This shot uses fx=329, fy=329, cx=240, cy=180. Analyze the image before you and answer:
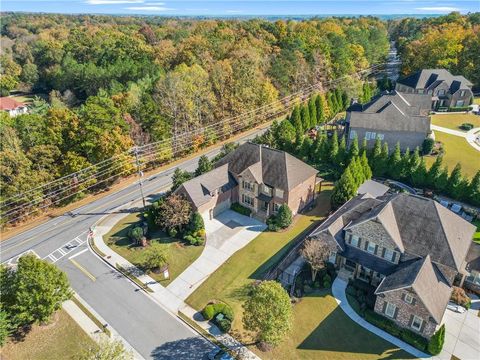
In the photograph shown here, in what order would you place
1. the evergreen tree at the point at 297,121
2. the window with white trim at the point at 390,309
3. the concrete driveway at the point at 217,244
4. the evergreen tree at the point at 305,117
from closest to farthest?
the window with white trim at the point at 390,309 → the concrete driveway at the point at 217,244 → the evergreen tree at the point at 297,121 → the evergreen tree at the point at 305,117

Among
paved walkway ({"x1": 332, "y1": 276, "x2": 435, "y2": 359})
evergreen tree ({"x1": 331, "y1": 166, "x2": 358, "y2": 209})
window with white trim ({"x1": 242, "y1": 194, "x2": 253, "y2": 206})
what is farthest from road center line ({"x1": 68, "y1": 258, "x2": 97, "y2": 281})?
evergreen tree ({"x1": 331, "y1": 166, "x2": 358, "y2": 209})

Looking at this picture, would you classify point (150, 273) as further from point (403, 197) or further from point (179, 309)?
point (403, 197)

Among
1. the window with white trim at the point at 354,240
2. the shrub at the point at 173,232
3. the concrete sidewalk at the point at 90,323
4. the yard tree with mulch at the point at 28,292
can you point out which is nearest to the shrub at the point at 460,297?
the window with white trim at the point at 354,240

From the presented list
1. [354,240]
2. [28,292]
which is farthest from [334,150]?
[28,292]

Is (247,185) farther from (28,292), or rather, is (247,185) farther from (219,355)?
(28,292)

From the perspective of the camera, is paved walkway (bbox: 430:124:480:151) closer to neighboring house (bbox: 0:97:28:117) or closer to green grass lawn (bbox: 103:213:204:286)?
green grass lawn (bbox: 103:213:204:286)

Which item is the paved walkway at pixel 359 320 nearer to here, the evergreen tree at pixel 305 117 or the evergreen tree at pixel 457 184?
the evergreen tree at pixel 457 184

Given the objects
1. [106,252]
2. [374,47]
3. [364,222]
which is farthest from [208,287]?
[374,47]
